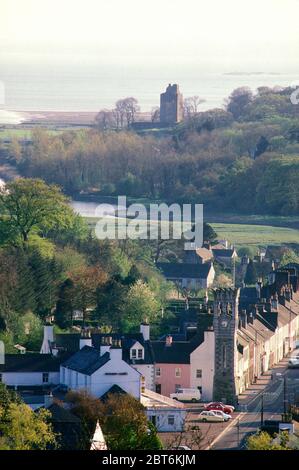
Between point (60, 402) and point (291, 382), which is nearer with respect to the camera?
point (60, 402)

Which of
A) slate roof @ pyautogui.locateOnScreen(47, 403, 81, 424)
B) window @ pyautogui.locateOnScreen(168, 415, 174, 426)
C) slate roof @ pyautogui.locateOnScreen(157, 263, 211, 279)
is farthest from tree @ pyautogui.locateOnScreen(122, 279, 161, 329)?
slate roof @ pyautogui.locateOnScreen(157, 263, 211, 279)

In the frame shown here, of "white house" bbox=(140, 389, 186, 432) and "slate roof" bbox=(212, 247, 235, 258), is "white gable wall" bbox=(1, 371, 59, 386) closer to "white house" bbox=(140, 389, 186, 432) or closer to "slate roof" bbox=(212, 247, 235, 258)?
"white house" bbox=(140, 389, 186, 432)

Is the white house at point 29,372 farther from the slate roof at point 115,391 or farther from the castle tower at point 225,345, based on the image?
the castle tower at point 225,345

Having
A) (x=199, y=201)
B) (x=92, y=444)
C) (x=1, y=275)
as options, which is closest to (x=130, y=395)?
(x=92, y=444)

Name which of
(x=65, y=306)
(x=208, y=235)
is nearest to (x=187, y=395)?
(x=65, y=306)

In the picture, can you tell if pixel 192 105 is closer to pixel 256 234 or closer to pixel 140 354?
pixel 256 234

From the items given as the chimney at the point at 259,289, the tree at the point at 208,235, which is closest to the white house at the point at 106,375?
the chimney at the point at 259,289

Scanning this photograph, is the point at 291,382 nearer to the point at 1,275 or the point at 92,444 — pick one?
the point at 1,275
